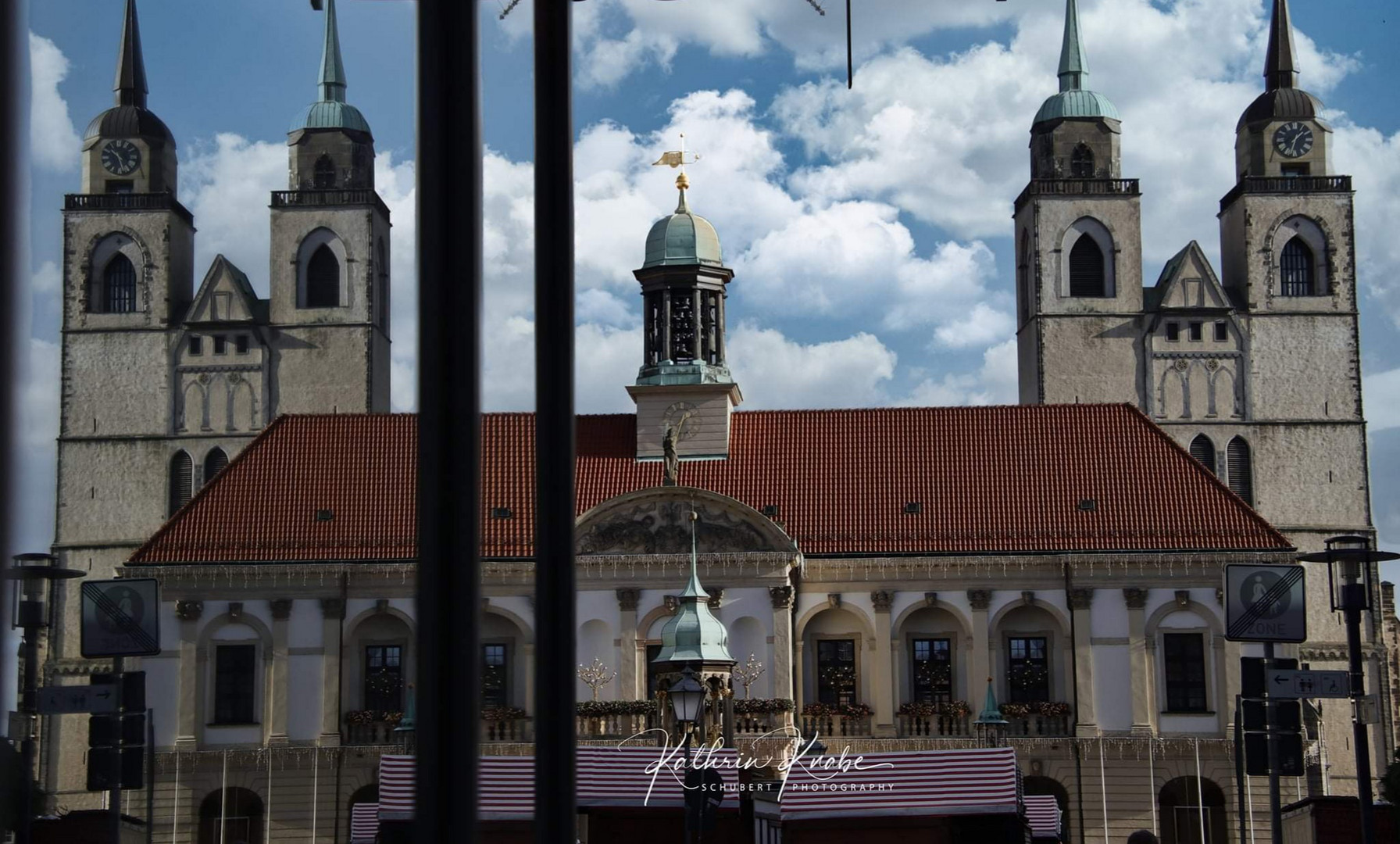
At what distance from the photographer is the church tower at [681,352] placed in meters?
55.2

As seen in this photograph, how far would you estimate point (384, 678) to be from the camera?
5200cm

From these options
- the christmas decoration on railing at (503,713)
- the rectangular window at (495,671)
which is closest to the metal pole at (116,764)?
the christmas decoration on railing at (503,713)

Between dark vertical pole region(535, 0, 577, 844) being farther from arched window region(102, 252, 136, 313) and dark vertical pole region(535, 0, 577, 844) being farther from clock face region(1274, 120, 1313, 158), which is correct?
clock face region(1274, 120, 1313, 158)

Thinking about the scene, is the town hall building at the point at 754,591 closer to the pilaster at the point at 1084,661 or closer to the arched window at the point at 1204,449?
the pilaster at the point at 1084,661

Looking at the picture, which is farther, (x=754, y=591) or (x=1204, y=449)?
(x=1204, y=449)

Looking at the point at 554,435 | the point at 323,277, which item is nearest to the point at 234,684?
the point at 323,277

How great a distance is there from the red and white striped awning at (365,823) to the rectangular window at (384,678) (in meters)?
19.5

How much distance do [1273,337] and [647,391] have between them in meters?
26.7

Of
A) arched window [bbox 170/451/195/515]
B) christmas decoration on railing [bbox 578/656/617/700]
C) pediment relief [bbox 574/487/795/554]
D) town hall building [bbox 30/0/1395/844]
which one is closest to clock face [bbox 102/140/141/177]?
arched window [bbox 170/451/195/515]

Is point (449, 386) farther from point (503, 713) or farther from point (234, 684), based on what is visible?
point (234, 684)

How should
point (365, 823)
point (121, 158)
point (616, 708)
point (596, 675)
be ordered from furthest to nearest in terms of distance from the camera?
1. point (121, 158)
2. point (596, 675)
3. point (616, 708)
4. point (365, 823)

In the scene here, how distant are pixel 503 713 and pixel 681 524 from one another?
5.68 metres

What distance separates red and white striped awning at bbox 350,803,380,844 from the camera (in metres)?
30.4

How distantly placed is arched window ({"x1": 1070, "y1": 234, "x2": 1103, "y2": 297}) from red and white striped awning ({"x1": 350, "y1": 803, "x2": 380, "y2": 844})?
1841 inches
